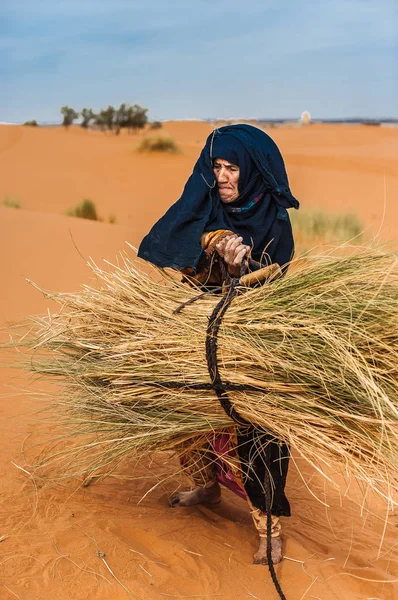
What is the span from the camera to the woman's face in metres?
3.06

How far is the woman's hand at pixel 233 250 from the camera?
281 centimetres

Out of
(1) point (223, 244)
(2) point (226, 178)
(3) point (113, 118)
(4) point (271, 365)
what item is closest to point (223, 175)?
(2) point (226, 178)

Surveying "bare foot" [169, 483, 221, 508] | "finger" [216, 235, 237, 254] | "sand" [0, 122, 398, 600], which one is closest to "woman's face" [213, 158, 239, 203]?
"finger" [216, 235, 237, 254]

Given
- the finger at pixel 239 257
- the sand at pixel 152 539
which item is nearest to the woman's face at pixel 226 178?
the finger at pixel 239 257

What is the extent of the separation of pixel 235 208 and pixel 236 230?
0.09 m

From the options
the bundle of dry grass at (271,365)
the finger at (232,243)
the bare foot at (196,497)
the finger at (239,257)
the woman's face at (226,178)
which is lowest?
the bare foot at (196,497)

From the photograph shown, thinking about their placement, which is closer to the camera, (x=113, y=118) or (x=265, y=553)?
(x=265, y=553)

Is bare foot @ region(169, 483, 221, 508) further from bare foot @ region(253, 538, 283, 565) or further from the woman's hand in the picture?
the woman's hand

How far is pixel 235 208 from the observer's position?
122 inches

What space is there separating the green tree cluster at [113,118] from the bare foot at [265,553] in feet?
94.4

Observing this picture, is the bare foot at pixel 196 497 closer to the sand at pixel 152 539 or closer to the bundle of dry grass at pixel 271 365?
the sand at pixel 152 539

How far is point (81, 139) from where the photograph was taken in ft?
93.0

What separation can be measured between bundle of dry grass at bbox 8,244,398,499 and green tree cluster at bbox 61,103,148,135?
94.3 feet

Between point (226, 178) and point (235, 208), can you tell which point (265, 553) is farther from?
point (226, 178)
